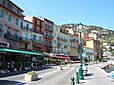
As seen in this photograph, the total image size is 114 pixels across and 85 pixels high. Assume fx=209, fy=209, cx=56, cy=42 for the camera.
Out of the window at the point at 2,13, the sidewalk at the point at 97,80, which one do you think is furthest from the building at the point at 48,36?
the sidewalk at the point at 97,80

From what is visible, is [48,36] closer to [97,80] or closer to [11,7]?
[11,7]

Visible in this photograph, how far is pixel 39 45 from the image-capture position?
207ft

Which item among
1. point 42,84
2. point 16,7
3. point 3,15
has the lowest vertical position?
point 42,84

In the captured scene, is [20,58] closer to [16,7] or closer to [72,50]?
[16,7]

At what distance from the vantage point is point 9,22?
1663 inches

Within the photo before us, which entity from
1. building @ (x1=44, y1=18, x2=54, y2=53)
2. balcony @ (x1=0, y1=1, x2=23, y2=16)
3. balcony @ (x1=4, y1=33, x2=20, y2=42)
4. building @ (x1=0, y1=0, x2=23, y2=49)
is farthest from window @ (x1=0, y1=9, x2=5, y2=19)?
building @ (x1=44, y1=18, x2=54, y2=53)

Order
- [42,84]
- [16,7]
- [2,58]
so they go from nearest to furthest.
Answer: [42,84] < [2,58] < [16,7]

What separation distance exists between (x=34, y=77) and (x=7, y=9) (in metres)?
25.2

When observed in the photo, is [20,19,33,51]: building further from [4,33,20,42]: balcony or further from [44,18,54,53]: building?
[44,18,54,53]: building

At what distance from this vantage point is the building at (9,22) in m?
39.6

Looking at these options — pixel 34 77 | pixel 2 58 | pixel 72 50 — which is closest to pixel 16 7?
pixel 2 58

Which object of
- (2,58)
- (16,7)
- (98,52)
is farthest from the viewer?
(98,52)

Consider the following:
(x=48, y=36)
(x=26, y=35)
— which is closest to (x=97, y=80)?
(x=26, y=35)

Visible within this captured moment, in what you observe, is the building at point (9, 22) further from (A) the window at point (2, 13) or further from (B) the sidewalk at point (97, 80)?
(B) the sidewalk at point (97, 80)
